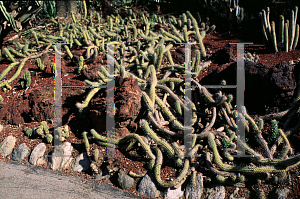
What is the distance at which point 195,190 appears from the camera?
3094 mm

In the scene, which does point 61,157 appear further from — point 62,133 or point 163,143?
point 163,143

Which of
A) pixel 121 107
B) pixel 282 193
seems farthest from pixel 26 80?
pixel 282 193

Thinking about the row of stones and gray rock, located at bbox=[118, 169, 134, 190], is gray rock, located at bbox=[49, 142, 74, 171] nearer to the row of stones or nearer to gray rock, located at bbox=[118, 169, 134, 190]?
the row of stones

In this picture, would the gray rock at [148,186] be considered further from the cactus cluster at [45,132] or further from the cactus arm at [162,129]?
the cactus cluster at [45,132]

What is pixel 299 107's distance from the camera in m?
3.48

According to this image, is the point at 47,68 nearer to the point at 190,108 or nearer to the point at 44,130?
the point at 44,130

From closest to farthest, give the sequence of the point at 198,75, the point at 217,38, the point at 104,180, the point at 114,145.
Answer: the point at 104,180 → the point at 114,145 → the point at 198,75 → the point at 217,38

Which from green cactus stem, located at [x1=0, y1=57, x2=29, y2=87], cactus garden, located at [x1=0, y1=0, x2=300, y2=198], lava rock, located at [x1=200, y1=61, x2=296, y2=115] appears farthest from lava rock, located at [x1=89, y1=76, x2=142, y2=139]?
green cactus stem, located at [x1=0, y1=57, x2=29, y2=87]

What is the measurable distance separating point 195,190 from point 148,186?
563 millimetres

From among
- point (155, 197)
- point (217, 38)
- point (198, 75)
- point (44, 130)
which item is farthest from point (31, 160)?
point (217, 38)

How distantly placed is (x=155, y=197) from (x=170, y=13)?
17.5 feet

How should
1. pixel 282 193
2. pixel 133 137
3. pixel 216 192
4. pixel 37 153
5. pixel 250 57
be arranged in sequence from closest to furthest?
pixel 282 193, pixel 216 192, pixel 133 137, pixel 37 153, pixel 250 57

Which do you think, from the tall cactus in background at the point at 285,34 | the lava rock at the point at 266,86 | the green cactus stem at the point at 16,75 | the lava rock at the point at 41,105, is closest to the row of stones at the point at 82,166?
the lava rock at the point at 41,105

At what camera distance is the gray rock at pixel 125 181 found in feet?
10.8
